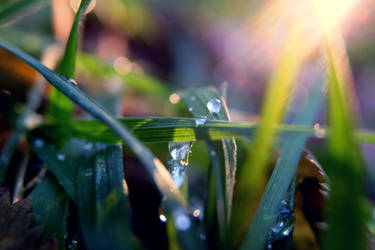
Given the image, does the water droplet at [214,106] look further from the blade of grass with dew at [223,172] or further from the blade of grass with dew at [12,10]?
the blade of grass with dew at [12,10]

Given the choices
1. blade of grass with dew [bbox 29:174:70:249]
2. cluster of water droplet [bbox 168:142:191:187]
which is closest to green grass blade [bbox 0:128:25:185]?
blade of grass with dew [bbox 29:174:70:249]

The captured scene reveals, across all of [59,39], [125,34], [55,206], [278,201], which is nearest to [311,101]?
[278,201]

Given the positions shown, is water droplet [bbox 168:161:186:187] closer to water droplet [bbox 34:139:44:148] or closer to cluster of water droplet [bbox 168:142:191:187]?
cluster of water droplet [bbox 168:142:191:187]

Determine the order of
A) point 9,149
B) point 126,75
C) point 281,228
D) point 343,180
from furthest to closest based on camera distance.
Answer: point 126,75, point 9,149, point 281,228, point 343,180

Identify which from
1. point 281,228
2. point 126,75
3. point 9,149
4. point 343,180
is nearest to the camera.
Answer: point 343,180

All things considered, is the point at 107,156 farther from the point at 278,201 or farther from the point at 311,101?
the point at 311,101

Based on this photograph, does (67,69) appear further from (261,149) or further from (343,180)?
(343,180)

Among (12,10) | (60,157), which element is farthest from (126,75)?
(60,157)
